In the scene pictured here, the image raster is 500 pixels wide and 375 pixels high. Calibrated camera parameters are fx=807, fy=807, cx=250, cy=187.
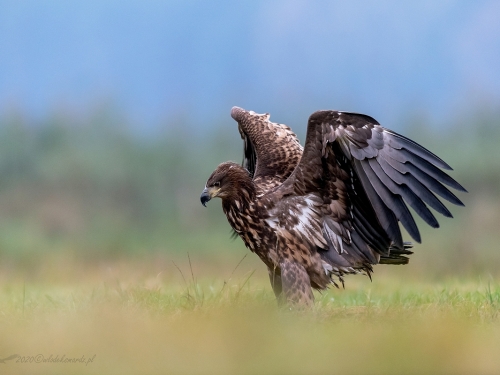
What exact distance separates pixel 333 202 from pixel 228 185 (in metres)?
0.83

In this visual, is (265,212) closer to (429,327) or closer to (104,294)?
(104,294)

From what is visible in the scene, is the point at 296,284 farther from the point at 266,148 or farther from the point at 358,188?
the point at 266,148

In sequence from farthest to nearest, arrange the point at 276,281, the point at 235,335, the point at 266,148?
the point at 266,148 → the point at 276,281 → the point at 235,335

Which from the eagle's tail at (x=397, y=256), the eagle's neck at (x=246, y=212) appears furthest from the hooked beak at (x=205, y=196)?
the eagle's tail at (x=397, y=256)

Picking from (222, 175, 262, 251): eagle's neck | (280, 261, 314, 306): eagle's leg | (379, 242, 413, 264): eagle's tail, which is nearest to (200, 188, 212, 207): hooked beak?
(222, 175, 262, 251): eagle's neck

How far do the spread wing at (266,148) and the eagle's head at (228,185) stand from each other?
270 millimetres

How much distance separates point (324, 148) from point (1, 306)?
2.66m

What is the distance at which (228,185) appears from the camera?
20.7ft

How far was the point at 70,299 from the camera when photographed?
617 centimetres

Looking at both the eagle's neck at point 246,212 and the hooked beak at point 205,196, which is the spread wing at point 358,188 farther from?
the hooked beak at point 205,196

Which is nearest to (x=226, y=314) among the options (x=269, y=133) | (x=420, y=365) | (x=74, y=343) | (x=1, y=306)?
(x=74, y=343)

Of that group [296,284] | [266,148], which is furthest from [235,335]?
[266,148]

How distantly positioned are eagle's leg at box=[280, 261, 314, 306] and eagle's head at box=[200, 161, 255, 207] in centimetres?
64

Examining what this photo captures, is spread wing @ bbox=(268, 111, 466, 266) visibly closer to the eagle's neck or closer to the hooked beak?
the eagle's neck
